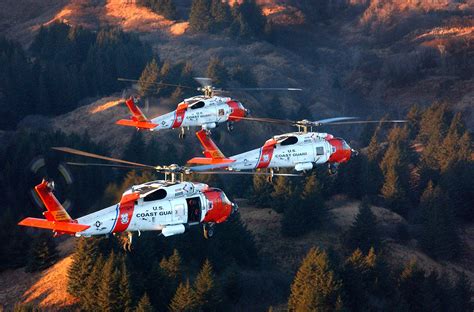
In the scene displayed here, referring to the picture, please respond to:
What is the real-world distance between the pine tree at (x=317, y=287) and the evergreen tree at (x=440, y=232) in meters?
20.4

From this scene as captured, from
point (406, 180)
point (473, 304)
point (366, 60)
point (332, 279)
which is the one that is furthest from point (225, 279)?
point (366, 60)

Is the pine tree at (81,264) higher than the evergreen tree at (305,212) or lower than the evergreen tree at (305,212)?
higher

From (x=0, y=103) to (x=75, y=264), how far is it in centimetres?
5735

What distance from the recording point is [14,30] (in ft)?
556

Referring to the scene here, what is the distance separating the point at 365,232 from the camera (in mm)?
79625

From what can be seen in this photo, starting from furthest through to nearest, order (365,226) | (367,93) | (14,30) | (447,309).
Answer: (14,30) → (367,93) → (365,226) → (447,309)

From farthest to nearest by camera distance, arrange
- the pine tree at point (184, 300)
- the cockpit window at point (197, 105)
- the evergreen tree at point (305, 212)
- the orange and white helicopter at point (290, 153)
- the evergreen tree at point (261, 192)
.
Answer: the evergreen tree at point (261, 192) → the evergreen tree at point (305, 212) → the cockpit window at point (197, 105) → the pine tree at point (184, 300) → the orange and white helicopter at point (290, 153)

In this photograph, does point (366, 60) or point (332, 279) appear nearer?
point (332, 279)

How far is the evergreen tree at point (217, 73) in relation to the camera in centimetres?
12100

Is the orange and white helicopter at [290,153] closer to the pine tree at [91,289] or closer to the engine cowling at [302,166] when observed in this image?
the engine cowling at [302,166]

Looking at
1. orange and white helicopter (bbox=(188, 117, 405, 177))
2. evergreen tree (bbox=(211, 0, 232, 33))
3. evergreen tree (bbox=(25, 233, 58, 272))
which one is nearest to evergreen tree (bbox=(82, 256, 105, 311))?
evergreen tree (bbox=(25, 233, 58, 272))

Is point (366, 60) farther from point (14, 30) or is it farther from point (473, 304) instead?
point (473, 304)

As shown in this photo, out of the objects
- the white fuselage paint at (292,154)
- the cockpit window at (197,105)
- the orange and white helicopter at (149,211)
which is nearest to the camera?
the orange and white helicopter at (149,211)

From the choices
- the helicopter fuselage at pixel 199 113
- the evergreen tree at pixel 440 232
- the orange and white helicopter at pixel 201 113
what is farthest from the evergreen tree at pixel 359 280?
the helicopter fuselage at pixel 199 113
